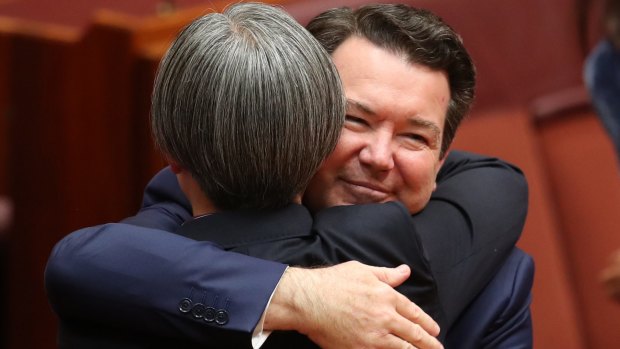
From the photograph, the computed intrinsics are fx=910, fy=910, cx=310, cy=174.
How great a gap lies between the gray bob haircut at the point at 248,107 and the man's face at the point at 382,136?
0.61ft

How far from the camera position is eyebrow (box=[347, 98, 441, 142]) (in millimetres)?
1068

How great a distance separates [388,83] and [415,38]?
0.08 meters

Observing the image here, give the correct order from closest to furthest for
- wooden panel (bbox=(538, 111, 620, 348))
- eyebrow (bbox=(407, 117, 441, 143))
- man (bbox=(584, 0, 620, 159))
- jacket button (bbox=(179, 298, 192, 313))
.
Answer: jacket button (bbox=(179, 298, 192, 313)), eyebrow (bbox=(407, 117, 441, 143)), man (bbox=(584, 0, 620, 159)), wooden panel (bbox=(538, 111, 620, 348))

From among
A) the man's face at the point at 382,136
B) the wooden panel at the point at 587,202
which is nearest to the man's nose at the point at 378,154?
the man's face at the point at 382,136

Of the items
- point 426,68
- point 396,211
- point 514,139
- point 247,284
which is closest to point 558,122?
point 514,139

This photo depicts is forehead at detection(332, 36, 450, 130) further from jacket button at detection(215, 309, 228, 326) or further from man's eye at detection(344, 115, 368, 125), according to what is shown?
jacket button at detection(215, 309, 228, 326)

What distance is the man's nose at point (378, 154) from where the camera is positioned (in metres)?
1.05

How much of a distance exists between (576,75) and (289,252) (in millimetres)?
1346

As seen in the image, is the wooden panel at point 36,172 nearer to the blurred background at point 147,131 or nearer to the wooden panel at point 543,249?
the blurred background at point 147,131

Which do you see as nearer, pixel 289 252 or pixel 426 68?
pixel 289 252

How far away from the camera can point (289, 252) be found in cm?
85

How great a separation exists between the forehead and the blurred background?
0.93 m

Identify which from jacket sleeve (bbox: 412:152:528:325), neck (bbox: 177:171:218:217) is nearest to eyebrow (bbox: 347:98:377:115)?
jacket sleeve (bbox: 412:152:528:325)

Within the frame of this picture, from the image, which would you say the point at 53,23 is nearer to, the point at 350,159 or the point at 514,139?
the point at 514,139
